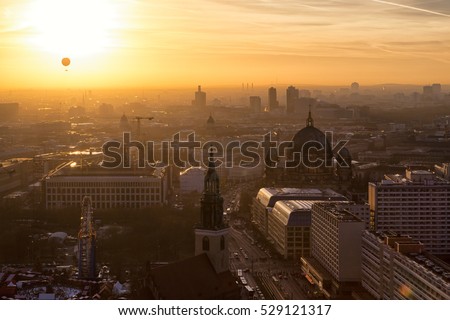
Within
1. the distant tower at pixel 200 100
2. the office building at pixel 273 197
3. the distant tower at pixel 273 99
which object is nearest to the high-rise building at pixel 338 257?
the office building at pixel 273 197

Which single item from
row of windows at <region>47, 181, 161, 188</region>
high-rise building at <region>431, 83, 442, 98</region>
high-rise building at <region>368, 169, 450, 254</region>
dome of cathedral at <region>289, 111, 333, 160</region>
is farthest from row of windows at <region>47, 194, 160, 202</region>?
high-rise building at <region>431, 83, 442, 98</region>

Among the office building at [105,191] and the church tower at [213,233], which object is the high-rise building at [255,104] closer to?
the office building at [105,191]

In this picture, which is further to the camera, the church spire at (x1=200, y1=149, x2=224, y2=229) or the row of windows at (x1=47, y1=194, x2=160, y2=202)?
the row of windows at (x1=47, y1=194, x2=160, y2=202)

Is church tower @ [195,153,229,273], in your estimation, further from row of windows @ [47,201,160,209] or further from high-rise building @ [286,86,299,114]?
row of windows @ [47,201,160,209]

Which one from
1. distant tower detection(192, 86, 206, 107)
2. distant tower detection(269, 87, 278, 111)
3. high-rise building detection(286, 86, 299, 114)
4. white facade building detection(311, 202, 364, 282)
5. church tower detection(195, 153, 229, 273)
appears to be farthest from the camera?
high-rise building detection(286, 86, 299, 114)

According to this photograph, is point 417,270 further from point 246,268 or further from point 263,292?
point 246,268

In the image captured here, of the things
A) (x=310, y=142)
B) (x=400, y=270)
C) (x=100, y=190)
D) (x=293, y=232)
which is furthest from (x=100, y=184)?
(x=400, y=270)
